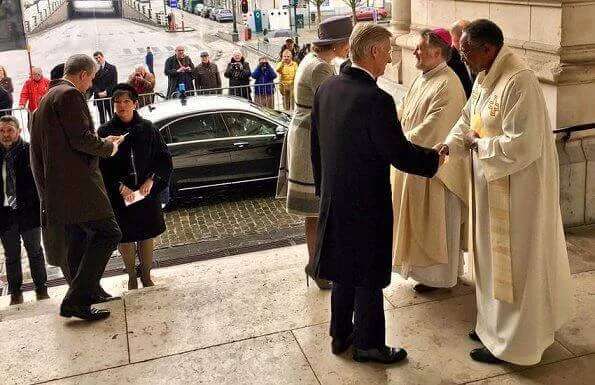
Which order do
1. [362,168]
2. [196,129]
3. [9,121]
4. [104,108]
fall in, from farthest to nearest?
[104,108], [196,129], [9,121], [362,168]

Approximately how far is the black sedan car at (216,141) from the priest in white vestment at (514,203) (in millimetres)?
6565

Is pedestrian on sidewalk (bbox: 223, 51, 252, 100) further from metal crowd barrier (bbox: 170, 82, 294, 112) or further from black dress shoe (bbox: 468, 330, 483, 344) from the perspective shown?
black dress shoe (bbox: 468, 330, 483, 344)

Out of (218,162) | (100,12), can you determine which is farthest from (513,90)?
(100,12)

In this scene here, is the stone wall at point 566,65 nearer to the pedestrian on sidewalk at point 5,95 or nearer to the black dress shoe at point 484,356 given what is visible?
the black dress shoe at point 484,356

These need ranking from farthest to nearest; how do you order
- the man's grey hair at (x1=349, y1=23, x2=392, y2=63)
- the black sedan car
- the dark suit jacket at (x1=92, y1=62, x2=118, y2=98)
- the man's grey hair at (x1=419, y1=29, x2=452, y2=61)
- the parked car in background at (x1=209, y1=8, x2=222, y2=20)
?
the parked car in background at (x1=209, y1=8, x2=222, y2=20), the dark suit jacket at (x1=92, y1=62, x2=118, y2=98), the black sedan car, the man's grey hair at (x1=419, y1=29, x2=452, y2=61), the man's grey hair at (x1=349, y1=23, x2=392, y2=63)

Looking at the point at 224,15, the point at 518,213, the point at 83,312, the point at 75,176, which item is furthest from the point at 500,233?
the point at 224,15

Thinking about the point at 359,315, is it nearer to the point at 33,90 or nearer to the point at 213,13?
the point at 33,90

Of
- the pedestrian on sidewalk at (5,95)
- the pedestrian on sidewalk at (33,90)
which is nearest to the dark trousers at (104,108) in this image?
the pedestrian on sidewalk at (33,90)

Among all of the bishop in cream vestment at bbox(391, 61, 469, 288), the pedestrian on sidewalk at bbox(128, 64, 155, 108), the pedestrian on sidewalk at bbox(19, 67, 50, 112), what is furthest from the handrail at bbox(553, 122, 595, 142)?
the pedestrian on sidewalk at bbox(19, 67, 50, 112)

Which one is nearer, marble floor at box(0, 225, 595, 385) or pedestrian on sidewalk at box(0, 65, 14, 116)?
marble floor at box(0, 225, 595, 385)

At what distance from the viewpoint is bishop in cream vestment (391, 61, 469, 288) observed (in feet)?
15.3

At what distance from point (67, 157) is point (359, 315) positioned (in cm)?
225

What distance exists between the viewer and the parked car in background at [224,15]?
64.6 meters

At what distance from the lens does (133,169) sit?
5.75 meters
